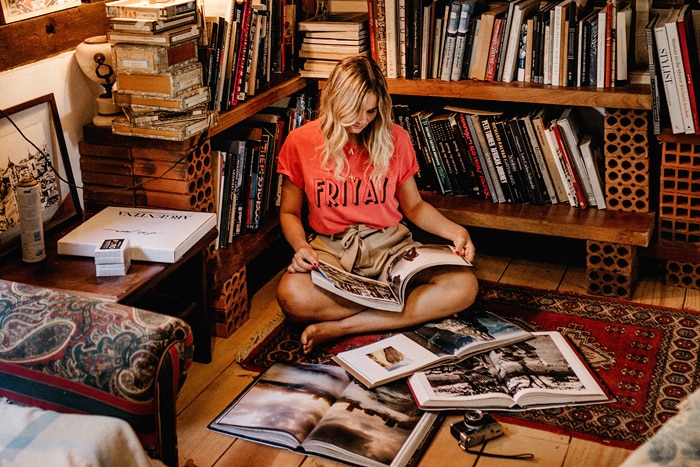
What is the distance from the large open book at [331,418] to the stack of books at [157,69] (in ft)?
2.39

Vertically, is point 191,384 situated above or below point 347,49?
below

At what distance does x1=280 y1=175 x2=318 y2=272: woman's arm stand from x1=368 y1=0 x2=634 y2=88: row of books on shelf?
0.65 metres

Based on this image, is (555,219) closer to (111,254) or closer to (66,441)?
(111,254)

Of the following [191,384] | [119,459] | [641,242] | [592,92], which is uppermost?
[592,92]

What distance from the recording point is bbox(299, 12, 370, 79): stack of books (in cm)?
306

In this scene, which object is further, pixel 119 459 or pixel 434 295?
pixel 434 295

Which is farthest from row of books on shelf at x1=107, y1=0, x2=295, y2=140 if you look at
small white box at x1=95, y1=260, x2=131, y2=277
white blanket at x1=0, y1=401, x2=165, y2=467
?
white blanket at x1=0, y1=401, x2=165, y2=467

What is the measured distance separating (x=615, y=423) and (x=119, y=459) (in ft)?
4.05

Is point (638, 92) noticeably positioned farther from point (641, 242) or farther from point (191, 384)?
point (191, 384)

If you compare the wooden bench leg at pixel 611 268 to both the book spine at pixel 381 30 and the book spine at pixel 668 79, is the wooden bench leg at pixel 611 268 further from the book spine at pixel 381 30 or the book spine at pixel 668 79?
the book spine at pixel 381 30

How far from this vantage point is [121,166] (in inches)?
97.8

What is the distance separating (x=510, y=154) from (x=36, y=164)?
1.53 meters

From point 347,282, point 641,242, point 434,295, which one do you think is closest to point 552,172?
point 641,242

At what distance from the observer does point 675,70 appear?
8.75ft
